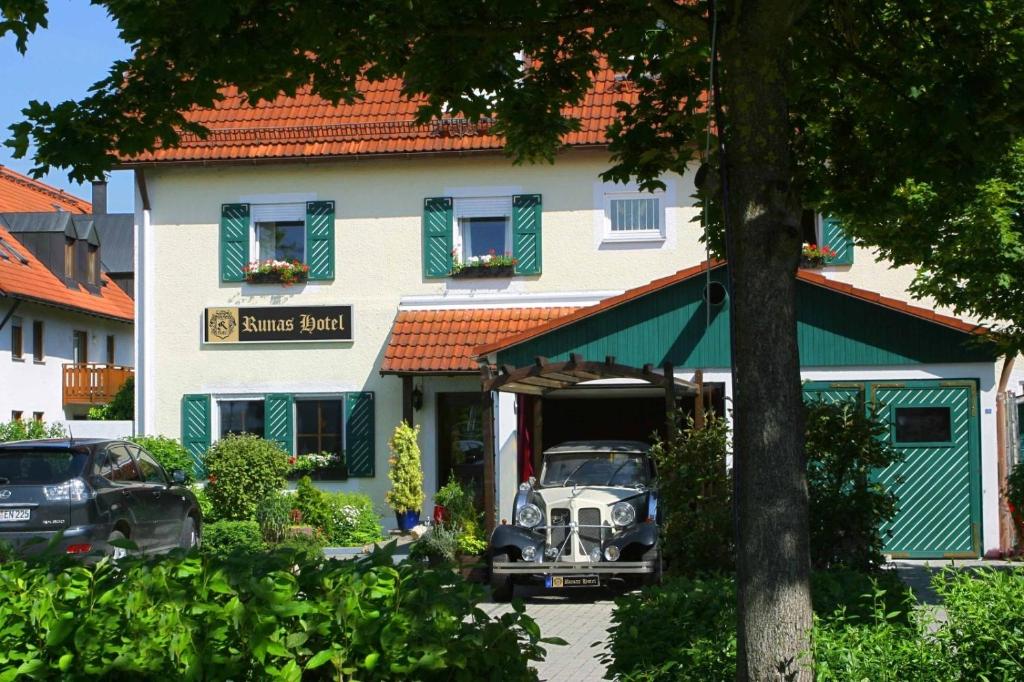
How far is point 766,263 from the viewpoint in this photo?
586 centimetres

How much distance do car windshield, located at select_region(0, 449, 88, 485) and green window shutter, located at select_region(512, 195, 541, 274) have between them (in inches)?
368

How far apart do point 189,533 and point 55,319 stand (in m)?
22.1

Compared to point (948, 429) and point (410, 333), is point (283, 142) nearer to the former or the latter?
point (410, 333)

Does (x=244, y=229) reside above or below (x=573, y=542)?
above

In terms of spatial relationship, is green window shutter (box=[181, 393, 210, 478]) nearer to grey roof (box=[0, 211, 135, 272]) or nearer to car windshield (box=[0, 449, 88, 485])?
car windshield (box=[0, 449, 88, 485])

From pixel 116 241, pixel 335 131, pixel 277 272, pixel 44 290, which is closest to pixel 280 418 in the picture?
pixel 277 272

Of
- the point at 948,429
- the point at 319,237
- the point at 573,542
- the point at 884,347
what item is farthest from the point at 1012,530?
the point at 319,237

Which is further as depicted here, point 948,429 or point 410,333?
point 410,333

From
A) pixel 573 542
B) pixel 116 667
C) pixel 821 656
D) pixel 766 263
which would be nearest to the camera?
pixel 116 667

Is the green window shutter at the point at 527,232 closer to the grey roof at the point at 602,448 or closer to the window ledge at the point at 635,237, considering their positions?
the window ledge at the point at 635,237

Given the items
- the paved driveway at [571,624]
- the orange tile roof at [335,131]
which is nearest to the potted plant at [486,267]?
the orange tile roof at [335,131]

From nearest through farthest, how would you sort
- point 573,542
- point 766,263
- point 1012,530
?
point 766,263
point 573,542
point 1012,530

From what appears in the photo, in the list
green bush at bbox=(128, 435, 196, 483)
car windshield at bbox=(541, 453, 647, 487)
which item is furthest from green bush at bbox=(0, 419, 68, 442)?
car windshield at bbox=(541, 453, 647, 487)

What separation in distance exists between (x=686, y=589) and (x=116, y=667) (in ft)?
10.5
